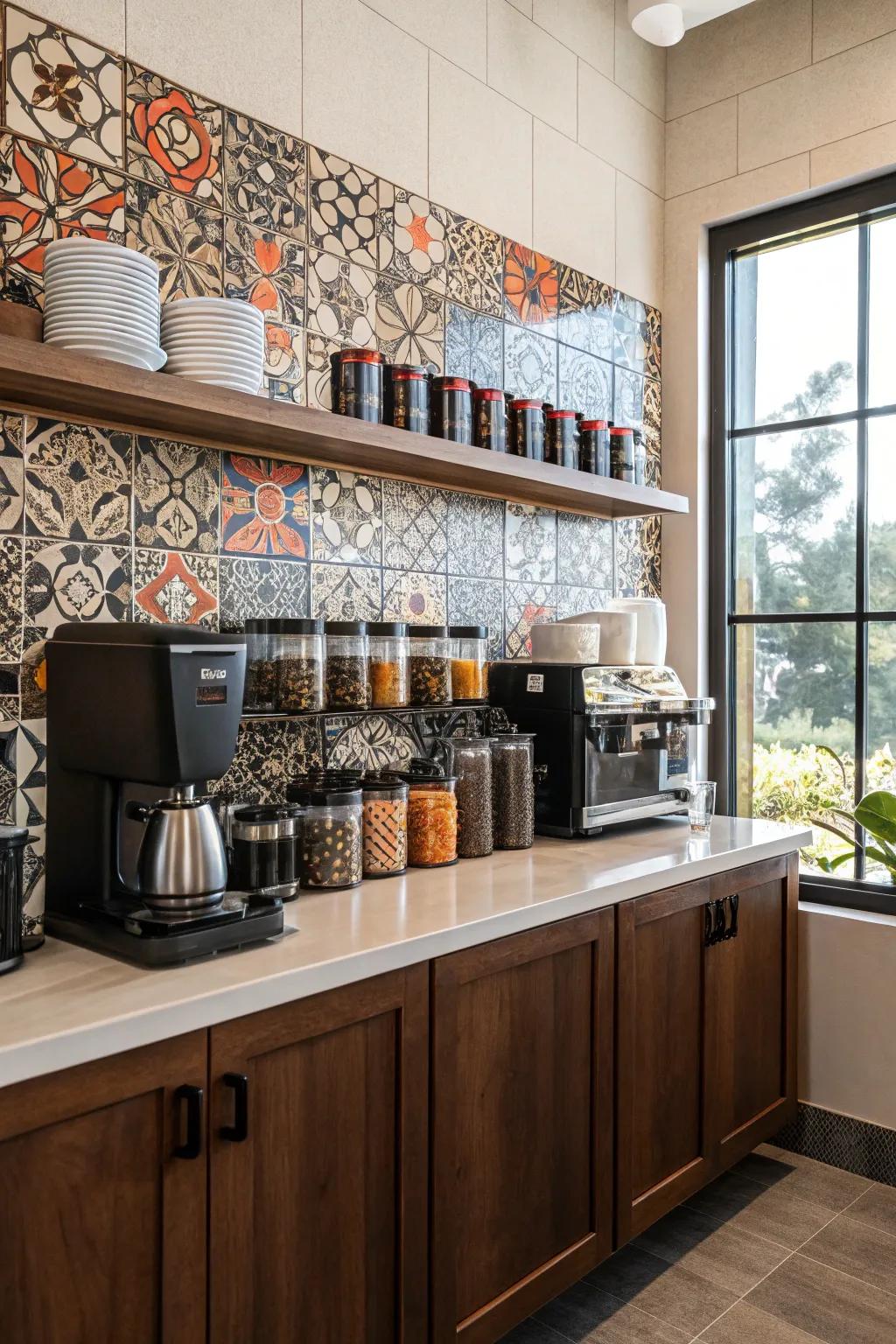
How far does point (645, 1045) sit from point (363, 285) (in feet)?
5.75

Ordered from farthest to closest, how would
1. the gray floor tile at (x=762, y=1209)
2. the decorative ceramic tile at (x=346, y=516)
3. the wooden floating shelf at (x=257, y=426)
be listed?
1. the gray floor tile at (x=762, y=1209)
2. the decorative ceramic tile at (x=346, y=516)
3. the wooden floating shelf at (x=257, y=426)

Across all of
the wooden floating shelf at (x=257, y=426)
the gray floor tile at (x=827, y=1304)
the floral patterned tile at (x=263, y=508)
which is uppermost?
the wooden floating shelf at (x=257, y=426)

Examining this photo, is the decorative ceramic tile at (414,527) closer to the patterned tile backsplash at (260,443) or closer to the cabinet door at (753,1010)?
the patterned tile backsplash at (260,443)

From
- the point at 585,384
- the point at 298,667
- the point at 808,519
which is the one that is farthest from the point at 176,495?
the point at 808,519

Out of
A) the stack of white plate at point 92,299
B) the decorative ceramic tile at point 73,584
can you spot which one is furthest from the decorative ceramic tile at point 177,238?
the decorative ceramic tile at point 73,584

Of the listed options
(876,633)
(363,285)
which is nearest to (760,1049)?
(876,633)

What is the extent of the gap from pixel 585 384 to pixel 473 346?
0.49m

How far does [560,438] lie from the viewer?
2.51 metres

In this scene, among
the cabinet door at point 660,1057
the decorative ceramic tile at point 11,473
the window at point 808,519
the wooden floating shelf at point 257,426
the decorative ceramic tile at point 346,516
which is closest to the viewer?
the wooden floating shelf at point 257,426

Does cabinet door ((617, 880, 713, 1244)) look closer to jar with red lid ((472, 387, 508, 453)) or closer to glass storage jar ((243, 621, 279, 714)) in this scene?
glass storage jar ((243, 621, 279, 714))

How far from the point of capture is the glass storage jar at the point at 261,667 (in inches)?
72.3

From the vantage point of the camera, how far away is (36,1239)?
1094mm

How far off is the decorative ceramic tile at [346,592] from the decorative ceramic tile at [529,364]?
2.32 feet

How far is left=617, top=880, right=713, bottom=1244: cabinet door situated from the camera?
76.0 inches
